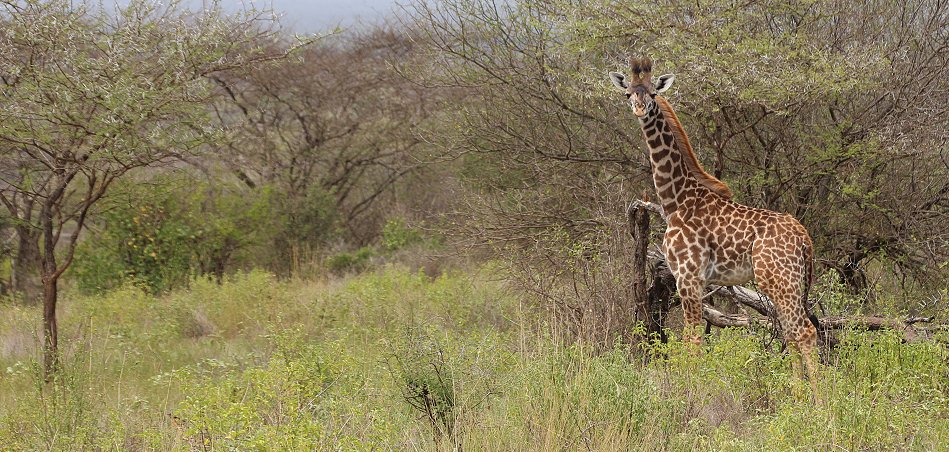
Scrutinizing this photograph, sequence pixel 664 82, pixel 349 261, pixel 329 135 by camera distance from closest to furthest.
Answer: pixel 664 82 → pixel 349 261 → pixel 329 135

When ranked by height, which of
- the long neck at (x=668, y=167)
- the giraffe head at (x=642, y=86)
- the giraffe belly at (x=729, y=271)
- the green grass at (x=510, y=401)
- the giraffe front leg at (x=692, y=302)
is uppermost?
the giraffe head at (x=642, y=86)

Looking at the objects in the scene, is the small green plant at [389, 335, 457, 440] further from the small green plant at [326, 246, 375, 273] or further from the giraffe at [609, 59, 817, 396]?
the small green plant at [326, 246, 375, 273]

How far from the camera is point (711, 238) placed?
7.34m

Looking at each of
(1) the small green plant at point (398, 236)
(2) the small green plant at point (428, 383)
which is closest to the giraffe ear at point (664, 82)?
(2) the small green plant at point (428, 383)

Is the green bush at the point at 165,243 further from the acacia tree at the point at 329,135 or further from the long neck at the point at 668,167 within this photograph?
the long neck at the point at 668,167

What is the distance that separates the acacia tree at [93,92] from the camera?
8.28 meters

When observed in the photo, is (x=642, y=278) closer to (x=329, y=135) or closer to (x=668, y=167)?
(x=668, y=167)

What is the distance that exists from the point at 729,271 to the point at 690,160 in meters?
0.87

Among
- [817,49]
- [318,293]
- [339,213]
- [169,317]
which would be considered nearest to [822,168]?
[817,49]

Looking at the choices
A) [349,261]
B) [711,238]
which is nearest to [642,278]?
[711,238]

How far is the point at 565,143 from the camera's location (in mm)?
11211

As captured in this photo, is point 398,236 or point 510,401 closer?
point 510,401

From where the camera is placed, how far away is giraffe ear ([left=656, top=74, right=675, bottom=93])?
7.30 metres

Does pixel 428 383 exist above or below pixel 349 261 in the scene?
below
